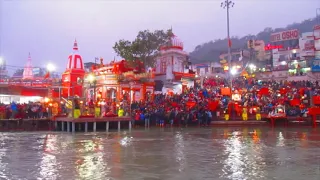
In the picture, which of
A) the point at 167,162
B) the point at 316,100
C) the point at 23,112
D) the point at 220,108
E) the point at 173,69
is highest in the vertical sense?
the point at 173,69

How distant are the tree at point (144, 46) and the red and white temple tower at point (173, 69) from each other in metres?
1.31

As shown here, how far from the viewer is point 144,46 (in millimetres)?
55594

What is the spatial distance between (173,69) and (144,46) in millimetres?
6104

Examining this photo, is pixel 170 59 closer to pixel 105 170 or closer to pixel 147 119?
pixel 147 119

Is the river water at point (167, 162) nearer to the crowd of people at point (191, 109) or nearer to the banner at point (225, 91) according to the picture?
the crowd of people at point (191, 109)

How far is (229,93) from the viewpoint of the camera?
41.7m

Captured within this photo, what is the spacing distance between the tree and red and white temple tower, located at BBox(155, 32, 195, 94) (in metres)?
1.31

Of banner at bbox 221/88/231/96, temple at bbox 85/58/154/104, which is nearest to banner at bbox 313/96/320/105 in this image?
banner at bbox 221/88/231/96

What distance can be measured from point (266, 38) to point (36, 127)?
539 ft

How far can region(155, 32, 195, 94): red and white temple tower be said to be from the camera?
55.3m

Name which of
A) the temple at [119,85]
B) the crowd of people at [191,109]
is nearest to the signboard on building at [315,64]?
the crowd of people at [191,109]

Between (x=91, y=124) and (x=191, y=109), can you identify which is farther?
(x=191, y=109)

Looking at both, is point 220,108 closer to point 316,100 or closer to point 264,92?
point 264,92

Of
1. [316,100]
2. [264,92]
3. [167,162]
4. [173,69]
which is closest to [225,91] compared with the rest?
[264,92]
